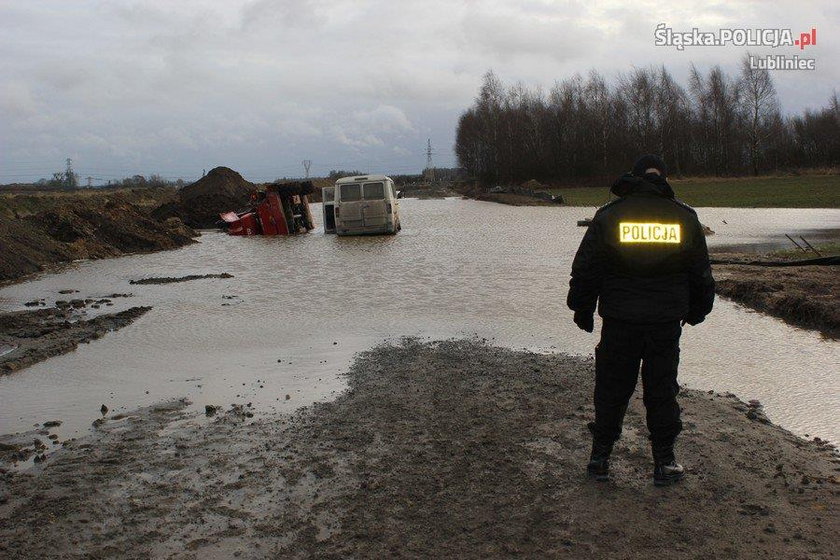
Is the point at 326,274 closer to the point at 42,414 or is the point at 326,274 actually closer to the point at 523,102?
the point at 42,414

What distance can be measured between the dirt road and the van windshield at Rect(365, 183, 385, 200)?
22256mm

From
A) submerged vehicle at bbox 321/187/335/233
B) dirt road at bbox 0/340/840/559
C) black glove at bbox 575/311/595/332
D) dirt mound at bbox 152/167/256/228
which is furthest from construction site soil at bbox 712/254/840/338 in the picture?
dirt mound at bbox 152/167/256/228

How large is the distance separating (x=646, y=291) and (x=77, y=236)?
23.9m

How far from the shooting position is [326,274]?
1798 cm

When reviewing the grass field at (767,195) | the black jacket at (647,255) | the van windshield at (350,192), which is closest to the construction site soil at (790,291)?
the black jacket at (647,255)

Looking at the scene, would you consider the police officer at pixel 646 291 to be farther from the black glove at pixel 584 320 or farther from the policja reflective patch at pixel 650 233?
the black glove at pixel 584 320

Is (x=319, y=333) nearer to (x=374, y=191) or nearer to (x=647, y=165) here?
(x=647, y=165)

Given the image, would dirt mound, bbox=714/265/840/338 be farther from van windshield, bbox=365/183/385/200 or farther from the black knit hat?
van windshield, bbox=365/183/385/200

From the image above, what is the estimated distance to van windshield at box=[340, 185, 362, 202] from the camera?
29.0 m

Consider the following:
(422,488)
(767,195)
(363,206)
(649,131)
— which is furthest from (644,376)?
(649,131)

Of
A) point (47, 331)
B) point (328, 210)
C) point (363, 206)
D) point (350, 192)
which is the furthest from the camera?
point (328, 210)

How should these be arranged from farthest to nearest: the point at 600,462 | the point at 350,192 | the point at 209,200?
the point at 209,200 → the point at 350,192 → the point at 600,462

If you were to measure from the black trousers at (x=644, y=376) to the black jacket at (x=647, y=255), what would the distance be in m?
0.10

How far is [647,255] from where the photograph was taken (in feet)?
15.9
